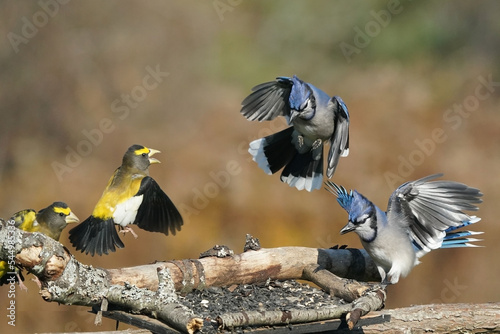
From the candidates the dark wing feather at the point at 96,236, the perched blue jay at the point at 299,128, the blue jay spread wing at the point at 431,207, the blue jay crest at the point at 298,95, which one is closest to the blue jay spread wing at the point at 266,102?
the perched blue jay at the point at 299,128

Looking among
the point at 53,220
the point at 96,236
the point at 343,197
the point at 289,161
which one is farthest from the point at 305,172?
the point at 53,220

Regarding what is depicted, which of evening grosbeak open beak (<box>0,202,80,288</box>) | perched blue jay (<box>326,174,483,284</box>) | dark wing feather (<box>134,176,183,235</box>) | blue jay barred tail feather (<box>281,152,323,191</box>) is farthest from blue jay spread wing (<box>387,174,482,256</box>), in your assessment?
evening grosbeak open beak (<box>0,202,80,288</box>)

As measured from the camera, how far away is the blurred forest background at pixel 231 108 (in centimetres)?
991

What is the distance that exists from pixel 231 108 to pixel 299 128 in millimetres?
5168

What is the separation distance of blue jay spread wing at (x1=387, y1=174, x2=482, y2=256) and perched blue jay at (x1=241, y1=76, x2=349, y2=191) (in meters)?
0.50

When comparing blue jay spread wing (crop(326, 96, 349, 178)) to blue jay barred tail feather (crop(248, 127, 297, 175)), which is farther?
blue jay barred tail feather (crop(248, 127, 297, 175))

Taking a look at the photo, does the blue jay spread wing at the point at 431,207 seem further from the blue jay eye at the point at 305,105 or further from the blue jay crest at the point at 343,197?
the blue jay eye at the point at 305,105

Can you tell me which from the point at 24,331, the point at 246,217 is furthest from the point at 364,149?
the point at 24,331

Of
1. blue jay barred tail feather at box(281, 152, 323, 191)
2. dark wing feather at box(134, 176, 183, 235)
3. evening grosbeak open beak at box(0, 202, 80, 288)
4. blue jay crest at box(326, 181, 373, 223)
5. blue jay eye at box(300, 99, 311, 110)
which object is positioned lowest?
blue jay crest at box(326, 181, 373, 223)

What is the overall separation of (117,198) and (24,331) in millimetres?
4413

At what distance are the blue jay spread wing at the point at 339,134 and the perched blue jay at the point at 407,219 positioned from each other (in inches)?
10.6

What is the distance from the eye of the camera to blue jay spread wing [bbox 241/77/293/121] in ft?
18.8

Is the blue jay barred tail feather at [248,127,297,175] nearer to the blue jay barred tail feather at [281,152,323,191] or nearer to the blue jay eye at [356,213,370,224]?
the blue jay barred tail feather at [281,152,323,191]

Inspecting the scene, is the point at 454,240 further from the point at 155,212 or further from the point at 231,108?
the point at 231,108
